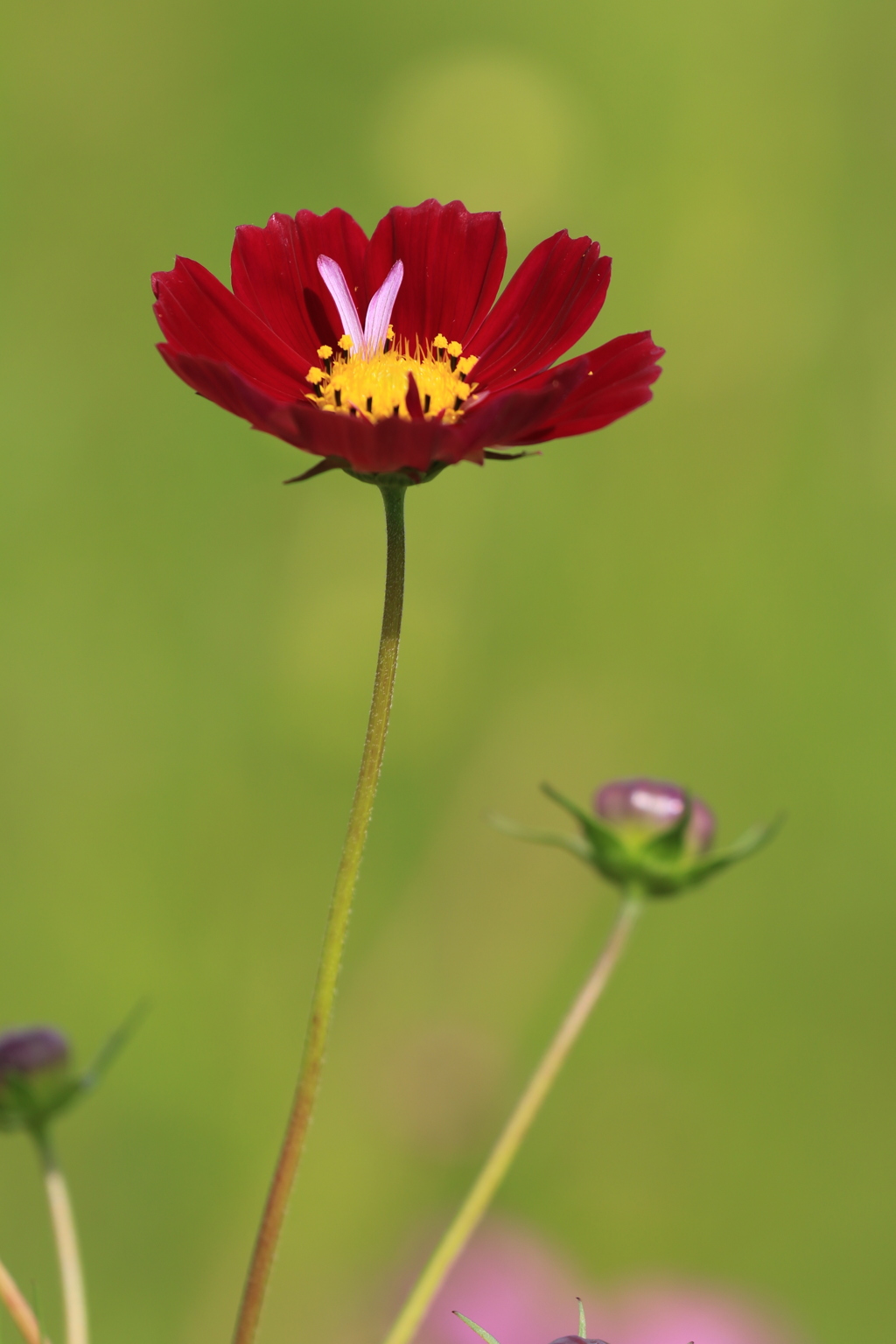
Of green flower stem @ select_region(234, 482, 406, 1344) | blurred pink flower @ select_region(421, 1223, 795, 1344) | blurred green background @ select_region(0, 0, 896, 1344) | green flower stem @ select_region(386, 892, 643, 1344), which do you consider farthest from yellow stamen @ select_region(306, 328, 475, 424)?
blurred green background @ select_region(0, 0, 896, 1344)

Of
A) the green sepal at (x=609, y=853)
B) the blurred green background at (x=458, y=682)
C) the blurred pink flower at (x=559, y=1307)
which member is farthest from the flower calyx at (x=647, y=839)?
the blurred green background at (x=458, y=682)

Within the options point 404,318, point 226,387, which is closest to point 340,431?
point 226,387

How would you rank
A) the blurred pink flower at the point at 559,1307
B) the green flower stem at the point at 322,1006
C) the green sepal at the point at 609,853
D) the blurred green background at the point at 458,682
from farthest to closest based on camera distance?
the blurred green background at the point at 458,682 < the blurred pink flower at the point at 559,1307 < the green sepal at the point at 609,853 < the green flower stem at the point at 322,1006

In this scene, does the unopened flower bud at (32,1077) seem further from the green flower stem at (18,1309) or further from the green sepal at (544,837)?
the green sepal at (544,837)

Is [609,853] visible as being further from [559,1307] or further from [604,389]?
[559,1307]

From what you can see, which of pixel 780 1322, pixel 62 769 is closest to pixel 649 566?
pixel 62 769

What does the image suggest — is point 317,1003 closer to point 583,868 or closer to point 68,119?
point 583,868
